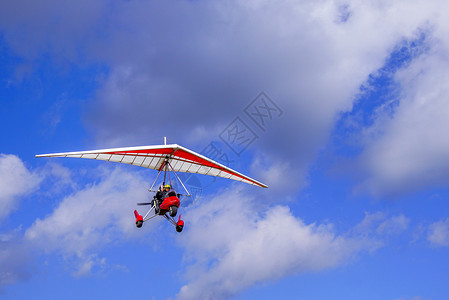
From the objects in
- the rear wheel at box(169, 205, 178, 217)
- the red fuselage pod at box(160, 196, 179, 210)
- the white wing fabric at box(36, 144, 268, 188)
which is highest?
the white wing fabric at box(36, 144, 268, 188)

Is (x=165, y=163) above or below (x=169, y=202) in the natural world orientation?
above

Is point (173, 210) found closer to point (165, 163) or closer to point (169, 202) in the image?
point (169, 202)

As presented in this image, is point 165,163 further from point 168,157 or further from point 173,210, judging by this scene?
point 173,210

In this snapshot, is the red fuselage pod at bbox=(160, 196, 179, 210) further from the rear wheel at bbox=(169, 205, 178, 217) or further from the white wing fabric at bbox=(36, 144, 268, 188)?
the white wing fabric at bbox=(36, 144, 268, 188)

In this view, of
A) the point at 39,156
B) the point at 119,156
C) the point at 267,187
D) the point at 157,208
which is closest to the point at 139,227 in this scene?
the point at 157,208

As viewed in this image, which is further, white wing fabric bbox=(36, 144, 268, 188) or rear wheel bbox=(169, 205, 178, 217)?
white wing fabric bbox=(36, 144, 268, 188)

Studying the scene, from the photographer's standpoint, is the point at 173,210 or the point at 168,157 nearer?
the point at 173,210

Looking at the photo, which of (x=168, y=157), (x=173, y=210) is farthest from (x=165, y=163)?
(x=173, y=210)

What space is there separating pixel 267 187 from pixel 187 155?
6.37 m

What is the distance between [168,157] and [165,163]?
0.47m

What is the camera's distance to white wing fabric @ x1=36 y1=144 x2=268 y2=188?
24.0 meters

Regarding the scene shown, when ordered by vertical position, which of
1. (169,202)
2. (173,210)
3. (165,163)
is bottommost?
(173,210)

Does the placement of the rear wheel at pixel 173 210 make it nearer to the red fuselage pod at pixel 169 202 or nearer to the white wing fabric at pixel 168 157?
the red fuselage pod at pixel 169 202

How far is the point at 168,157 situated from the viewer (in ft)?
87.3
